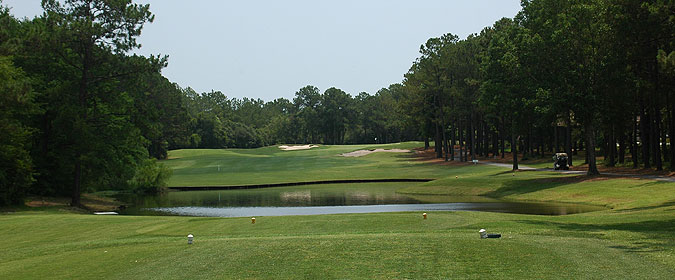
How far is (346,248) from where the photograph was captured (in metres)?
13.9

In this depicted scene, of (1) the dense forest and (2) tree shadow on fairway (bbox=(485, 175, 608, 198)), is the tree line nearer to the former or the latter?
(1) the dense forest

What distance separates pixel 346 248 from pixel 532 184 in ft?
103

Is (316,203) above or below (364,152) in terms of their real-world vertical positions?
below

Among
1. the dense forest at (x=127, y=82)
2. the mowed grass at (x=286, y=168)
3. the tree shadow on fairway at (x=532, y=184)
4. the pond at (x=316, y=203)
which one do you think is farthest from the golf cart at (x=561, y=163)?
the pond at (x=316, y=203)

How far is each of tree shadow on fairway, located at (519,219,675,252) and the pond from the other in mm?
10834

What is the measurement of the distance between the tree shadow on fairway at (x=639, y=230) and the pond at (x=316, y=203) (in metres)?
10.8

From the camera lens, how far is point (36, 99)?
38.6 metres

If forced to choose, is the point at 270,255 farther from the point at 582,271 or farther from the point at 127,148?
the point at 127,148

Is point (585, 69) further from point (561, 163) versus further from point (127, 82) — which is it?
point (127, 82)

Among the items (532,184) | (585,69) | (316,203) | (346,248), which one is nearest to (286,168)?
(316,203)

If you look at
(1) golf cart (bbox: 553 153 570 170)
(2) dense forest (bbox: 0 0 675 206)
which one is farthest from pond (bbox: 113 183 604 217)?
(1) golf cart (bbox: 553 153 570 170)

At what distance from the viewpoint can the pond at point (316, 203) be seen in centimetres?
3372

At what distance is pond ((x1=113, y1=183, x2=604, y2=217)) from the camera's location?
1328 inches

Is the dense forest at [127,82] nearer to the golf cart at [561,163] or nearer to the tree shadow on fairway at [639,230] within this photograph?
the golf cart at [561,163]
